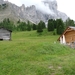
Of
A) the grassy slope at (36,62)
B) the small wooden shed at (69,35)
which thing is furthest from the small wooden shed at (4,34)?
the grassy slope at (36,62)

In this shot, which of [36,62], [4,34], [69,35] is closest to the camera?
[36,62]

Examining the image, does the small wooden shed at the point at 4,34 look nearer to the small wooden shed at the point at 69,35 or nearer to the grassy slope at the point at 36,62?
the small wooden shed at the point at 69,35

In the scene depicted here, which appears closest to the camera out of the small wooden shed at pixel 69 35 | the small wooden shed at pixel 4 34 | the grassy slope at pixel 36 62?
the grassy slope at pixel 36 62

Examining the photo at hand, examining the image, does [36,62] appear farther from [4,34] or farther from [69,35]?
[4,34]

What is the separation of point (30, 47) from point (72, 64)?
7.98m

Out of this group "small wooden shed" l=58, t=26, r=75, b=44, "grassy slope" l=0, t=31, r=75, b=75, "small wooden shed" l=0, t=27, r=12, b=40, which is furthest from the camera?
"small wooden shed" l=0, t=27, r=12, b=40

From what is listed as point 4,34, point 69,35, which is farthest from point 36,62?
point 4,34

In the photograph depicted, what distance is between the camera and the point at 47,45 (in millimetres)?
25734

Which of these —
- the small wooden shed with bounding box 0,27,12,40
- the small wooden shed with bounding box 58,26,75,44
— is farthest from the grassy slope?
the small wooden shed with bounding box 0,27,12,40

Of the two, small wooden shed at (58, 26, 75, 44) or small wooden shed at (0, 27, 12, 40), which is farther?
small wooden shed at (0, 27, 12, 40)

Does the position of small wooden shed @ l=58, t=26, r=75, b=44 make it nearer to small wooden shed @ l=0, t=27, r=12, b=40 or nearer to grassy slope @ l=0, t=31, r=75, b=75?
grassy slope @ l=0, t=31, r=75, b=75

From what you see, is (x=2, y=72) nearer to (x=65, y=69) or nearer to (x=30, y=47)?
(x=65, y=69)

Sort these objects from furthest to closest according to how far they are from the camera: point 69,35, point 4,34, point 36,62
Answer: point 4,34 < point 69,35 < point 36,62

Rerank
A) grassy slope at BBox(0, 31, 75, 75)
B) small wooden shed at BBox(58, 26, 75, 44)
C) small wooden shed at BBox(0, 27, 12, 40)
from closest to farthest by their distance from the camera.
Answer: grassy slope at BBox(0, 31, 75, 75) < small wooden shed at BBox(58, 26, 75, 44) < small wooden shed at BBox(0, 27, 12, 40)
